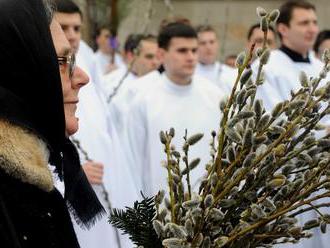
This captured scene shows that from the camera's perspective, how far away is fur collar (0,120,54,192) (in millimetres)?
2264

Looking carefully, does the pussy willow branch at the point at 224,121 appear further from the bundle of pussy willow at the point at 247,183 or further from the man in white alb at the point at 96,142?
the man in white alb at the point at 96,142

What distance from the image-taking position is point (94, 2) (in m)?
8.79

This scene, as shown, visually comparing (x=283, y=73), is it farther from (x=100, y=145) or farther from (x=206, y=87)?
(x=100, y=145)

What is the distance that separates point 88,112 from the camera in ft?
18.3

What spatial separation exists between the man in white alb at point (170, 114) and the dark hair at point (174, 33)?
0.04 meters

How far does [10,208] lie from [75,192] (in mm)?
478

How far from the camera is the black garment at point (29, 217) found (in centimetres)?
219

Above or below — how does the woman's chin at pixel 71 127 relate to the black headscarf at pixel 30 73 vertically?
below

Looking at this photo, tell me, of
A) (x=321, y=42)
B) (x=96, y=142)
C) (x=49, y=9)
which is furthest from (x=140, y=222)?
(x=321, y=42)

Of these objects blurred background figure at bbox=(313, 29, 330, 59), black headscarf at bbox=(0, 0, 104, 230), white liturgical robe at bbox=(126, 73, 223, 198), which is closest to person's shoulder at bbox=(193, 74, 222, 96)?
white liturgical robe at bbox=(126, 73, 223, 198)

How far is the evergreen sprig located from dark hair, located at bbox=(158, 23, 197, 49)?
5.19m

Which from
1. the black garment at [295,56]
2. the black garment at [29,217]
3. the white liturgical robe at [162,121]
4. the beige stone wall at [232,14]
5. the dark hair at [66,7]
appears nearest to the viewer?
the black garment at [29,217]

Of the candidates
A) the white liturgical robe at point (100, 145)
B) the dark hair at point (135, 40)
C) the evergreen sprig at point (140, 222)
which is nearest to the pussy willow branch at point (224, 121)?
the evergreen sprig at point (140, 222)

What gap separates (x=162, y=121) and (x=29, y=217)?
4700mm
